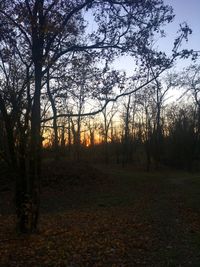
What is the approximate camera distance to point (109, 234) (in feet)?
37.0

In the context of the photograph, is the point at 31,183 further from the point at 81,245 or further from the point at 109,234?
the point at 109,234

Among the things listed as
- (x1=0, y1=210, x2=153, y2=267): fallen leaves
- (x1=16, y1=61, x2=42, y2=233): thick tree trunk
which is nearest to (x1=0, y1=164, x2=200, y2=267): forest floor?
(x1=0, y1=210, x2=153, y2=267): fallen leaves

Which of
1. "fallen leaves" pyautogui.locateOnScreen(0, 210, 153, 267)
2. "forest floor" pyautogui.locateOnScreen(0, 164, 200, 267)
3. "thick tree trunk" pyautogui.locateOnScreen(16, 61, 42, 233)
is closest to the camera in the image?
"fallen leaves" pyautogui.locateOnScreen(0, 210, 153, 267)

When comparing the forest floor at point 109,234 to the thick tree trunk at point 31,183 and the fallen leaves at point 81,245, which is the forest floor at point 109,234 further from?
the thick tree trunk at point 31,183

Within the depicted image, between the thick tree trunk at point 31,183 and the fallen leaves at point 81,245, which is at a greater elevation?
the thick tree trunk at point 31,183

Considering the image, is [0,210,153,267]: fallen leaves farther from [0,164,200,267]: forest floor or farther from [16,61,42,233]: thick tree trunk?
[16,61,42,233]: thick tree trunk

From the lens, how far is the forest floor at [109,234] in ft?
28.2

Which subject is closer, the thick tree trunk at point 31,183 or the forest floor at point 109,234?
the forest floor at point 109,234

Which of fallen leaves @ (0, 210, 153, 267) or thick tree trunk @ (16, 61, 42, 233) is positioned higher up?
thick tree trunk @ (16, 61, 42, 233)

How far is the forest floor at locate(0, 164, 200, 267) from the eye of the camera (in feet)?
28.2

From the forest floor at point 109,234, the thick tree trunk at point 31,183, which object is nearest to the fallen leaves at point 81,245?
the forest floor at point 109,234

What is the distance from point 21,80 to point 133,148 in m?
48.4

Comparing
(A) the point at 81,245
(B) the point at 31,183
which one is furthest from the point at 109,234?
(B) the point at 31,183

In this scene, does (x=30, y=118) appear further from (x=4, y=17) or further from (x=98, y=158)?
(x=98, y=158)
